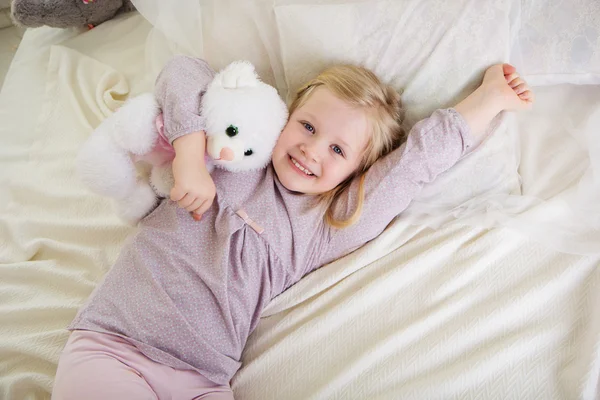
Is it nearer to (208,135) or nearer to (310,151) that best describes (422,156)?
(310,151)

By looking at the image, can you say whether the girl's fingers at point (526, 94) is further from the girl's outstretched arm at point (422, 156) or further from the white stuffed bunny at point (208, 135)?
the white stuffed bunny at point (208, 135)

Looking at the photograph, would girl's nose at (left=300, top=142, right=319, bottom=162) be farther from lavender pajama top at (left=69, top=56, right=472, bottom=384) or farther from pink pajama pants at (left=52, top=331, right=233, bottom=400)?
pink pajama pants at (left=52, top=331, right=233, bottom=400)

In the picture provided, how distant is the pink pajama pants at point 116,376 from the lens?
80 cm

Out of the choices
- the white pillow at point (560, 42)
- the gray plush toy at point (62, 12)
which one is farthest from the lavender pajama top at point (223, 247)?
the gray plush toy at point (62, 12)

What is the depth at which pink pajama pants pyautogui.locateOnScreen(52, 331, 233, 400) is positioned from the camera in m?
0.80

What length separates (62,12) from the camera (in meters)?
1.39

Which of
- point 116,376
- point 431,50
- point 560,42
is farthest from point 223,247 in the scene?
point 560,42

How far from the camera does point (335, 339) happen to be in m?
0.93

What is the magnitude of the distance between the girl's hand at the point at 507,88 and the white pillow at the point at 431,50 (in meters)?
0.03

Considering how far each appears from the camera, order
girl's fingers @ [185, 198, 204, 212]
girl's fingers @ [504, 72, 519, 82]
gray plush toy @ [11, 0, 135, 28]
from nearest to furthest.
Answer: girl's fingers @ [185, 198, 204, 212]
girl's fingers @ [504, 72, 519, 82]
gray plush toy @ [11, 0, 135, 28]

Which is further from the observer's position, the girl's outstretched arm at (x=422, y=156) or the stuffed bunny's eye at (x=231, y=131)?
the girl's outstretched arm at (x=422, y=156)

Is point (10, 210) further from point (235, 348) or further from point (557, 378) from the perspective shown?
point (557, 378)

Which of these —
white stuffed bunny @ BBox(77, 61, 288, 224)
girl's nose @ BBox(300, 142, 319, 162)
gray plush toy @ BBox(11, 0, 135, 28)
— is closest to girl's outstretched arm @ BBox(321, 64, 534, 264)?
girl's nose @ BBox(300, 142, 319, 162)

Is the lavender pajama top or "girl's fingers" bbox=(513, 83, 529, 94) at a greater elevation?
"girl's fingers" bbox=(513, 83, 529, 94)
